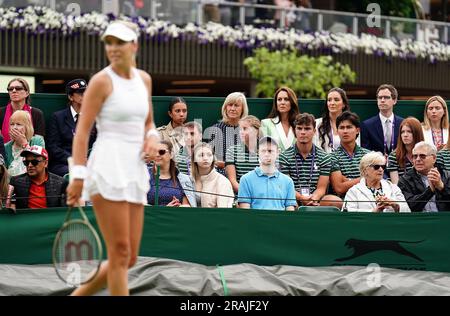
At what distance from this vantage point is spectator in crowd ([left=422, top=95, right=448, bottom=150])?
14062 millimetres

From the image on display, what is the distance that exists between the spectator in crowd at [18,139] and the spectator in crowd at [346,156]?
125 inches

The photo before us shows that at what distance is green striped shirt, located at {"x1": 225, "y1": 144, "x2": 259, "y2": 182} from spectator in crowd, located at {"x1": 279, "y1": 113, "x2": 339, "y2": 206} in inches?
13.0

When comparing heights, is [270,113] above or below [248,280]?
above

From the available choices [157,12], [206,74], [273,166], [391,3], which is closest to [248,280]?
[273,166]

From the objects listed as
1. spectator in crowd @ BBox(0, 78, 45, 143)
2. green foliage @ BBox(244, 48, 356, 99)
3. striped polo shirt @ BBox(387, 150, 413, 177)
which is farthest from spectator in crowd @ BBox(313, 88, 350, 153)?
green foliage @ BBox(244, 48, 356, 99)

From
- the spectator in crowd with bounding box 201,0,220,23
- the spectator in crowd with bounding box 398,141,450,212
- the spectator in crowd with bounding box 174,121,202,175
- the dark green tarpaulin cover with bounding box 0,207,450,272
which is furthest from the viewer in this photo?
the spectator in crowd with bounding box 201,0,220,23

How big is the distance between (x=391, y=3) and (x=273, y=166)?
23491mm

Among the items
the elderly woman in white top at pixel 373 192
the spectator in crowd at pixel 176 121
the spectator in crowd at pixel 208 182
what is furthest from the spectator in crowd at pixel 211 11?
the elderly woman in white top at pixel 373 192

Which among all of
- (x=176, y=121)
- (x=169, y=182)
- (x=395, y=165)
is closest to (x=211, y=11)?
(x=176, y=121)

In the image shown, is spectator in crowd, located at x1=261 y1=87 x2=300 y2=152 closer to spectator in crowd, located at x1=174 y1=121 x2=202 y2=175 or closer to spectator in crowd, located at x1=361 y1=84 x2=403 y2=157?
spectator in crowd, located at x1=174 y1=121 x2=202 y2=175

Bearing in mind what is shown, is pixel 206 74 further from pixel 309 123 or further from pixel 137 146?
pixel 137 146

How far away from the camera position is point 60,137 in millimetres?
13266

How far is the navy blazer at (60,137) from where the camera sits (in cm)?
1307
